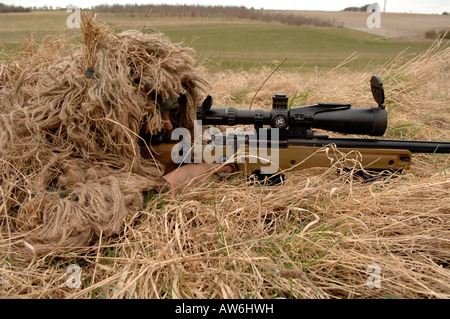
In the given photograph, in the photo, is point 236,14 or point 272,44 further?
point 236,14

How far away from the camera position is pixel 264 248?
186cm

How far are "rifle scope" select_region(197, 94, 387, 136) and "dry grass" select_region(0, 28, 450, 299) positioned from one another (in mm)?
391

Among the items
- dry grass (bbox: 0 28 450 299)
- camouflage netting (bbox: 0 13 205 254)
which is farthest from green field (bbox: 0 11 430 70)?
dry grass (bbox: 0 28 450 299)

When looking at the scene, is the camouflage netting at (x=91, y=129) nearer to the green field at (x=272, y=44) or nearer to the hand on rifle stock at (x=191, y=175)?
the hand on rifle stock at (x=191, y=175)

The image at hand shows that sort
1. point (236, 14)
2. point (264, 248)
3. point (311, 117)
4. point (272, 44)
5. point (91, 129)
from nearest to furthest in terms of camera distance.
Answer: point (264, 248)
point (91, 129)
point (311, 117)
point (272, 44)
point (236, 14)

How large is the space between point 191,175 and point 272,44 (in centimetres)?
757

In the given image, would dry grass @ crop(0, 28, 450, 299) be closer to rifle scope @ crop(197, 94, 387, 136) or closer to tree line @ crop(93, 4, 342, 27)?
rifle scope @ crop(197, 94, 387, 136)

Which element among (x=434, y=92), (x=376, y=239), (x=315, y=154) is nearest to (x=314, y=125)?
(x=315, y=154)

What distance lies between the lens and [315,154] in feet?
8.39

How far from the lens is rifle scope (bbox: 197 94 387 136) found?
2441 millimetres

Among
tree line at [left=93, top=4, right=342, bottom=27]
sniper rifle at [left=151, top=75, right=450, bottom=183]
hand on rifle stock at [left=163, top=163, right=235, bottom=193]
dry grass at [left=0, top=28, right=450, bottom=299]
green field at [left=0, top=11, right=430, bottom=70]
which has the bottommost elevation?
dry grass at [left=0, top=28, right=450, bottom=299]

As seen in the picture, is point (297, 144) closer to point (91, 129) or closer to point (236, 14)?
point (91, 129)

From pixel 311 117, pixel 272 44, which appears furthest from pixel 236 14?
pixel 311 117

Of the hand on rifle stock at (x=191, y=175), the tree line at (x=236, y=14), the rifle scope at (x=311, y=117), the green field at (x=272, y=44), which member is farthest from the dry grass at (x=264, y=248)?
the tree line at (x=236, y=14)
